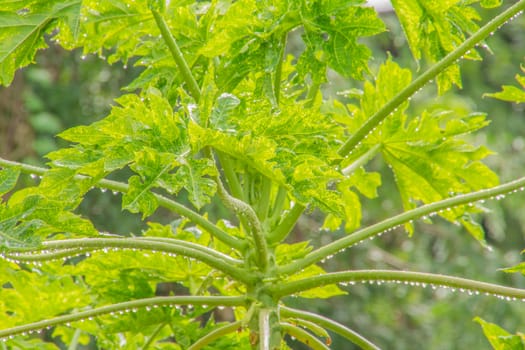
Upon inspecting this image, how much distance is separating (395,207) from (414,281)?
5.34 meters

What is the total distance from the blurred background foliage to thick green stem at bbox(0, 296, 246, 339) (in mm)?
3969

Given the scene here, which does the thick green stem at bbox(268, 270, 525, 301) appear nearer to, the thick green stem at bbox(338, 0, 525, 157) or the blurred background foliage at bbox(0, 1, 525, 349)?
the thick green stem at bbox(338, 0, 525, 157)

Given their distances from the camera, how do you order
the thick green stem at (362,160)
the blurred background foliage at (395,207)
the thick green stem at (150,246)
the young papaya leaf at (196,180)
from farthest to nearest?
the blurred background foliage at (395,207) → the thick green stem at (362,160) → the thick green stem at (150,246) → the young papaya leaf at (196,180)

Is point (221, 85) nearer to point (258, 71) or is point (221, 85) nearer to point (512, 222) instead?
point (258, 71)

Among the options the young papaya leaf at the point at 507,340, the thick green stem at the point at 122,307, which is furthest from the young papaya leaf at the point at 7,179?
the young papaya leaf at the point at 507,340

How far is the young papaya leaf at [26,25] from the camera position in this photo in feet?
3.18

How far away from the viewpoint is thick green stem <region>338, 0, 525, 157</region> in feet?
3.21

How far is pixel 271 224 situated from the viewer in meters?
1.10

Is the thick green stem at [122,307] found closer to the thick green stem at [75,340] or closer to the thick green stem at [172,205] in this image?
the thick green stem at [172,205]

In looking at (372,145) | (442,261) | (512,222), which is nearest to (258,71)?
(372,145)

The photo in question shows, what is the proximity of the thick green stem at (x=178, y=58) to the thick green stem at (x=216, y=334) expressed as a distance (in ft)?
0.92

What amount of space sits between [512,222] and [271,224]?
630 centimetres

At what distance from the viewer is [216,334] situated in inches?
41.5

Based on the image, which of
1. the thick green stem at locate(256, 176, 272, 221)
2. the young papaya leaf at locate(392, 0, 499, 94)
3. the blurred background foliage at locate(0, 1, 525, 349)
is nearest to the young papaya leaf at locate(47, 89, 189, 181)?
the thick green stem at locate(256, 176, 272, 221)
